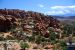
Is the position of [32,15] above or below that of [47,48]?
above

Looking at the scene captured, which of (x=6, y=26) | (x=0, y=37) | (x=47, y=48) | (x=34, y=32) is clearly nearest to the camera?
(x=47, y=48)

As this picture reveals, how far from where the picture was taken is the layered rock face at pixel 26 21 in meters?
35.2

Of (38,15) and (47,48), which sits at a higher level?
(38,15)

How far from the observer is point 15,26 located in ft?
117

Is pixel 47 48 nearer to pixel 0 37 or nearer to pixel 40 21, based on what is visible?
pixel 0 37

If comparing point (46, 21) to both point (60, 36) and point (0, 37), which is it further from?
point (0, 37)

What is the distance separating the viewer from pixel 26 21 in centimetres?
3650

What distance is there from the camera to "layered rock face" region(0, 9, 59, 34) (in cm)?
3525

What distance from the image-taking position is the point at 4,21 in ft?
117

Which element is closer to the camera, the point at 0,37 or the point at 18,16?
the point at 0,37

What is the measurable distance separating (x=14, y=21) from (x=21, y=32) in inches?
165

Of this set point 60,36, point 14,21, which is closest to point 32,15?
point 14,21

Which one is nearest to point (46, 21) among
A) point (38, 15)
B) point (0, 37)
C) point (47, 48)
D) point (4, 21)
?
point (38, 15)

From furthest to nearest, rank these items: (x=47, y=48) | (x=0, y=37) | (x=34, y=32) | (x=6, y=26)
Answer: (x=6, y=26)
(x=34, y=32)
(x=0, y=37)
(x=47, y=48)
